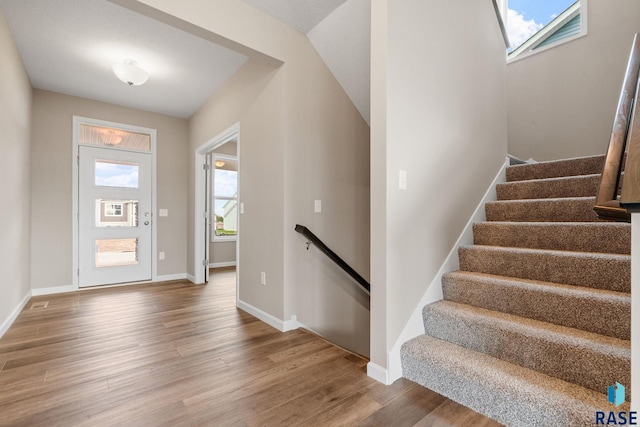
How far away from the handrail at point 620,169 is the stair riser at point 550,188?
85 cm

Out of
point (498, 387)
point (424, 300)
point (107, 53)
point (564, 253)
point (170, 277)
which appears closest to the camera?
point (498, 387)

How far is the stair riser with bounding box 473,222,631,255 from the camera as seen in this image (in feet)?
→ 5.99

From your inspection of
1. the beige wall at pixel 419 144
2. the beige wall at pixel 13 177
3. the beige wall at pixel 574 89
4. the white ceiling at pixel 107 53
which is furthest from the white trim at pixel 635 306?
the beige wall at pixel 13 177

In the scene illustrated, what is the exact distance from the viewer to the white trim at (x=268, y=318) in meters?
2.63

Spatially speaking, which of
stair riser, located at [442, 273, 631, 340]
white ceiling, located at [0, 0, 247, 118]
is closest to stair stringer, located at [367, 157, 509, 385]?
stair riser, located at [442, 273, 631, 340]

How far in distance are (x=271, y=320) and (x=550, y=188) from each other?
2.66 m

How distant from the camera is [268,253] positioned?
2.86 meters

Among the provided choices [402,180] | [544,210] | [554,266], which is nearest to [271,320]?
[402,180]

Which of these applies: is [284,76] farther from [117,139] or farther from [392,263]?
[117,139]

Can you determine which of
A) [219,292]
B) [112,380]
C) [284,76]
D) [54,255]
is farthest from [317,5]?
[54,255]

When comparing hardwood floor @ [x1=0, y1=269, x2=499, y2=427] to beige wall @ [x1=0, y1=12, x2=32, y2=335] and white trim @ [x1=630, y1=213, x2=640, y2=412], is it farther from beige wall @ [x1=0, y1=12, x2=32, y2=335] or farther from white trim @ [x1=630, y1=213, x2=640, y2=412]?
white trim @ [x1=630, y1=213, x2=640, y2=412]

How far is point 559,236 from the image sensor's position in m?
2.05

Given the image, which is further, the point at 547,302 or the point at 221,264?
the point at 221,264

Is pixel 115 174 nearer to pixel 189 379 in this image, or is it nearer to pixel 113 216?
pixel 113 216
